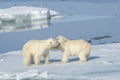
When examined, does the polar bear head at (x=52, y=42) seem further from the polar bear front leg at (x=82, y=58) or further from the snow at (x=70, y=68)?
the polar bear front leg at (x=82, y=58)

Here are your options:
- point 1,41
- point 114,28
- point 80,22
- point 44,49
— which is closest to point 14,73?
point 44,49

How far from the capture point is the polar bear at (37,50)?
23.2 ft

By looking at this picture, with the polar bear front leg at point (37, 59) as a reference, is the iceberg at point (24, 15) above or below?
below

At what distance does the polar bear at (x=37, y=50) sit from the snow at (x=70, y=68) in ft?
0.37

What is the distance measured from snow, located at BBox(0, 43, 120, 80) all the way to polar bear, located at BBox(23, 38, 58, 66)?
113mm

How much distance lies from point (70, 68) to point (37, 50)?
66cm

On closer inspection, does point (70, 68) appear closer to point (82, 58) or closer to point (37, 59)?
point (82, 58)

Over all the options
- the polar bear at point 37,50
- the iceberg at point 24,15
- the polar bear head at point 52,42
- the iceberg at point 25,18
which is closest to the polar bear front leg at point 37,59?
the polar bear at point 37,50

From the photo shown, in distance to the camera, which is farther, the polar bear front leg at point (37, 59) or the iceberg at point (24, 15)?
the iceberg at point (24, 15)

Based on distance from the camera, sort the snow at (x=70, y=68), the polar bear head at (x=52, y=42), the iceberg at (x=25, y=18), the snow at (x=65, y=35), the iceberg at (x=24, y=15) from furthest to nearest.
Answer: the iceberg at (x=24, y=15) < the iceberg at (x=25, y=18) < the polar bear head at (x=52, y=42) < the snow at (x=65, y=35) < the snow at (x=70, y=68)

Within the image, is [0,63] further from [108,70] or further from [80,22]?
[80,22]

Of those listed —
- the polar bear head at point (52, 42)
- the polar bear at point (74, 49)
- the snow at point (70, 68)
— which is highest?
the polar bear head at point (52, 42)

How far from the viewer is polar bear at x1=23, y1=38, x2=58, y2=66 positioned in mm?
7074

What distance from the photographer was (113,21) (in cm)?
1739
